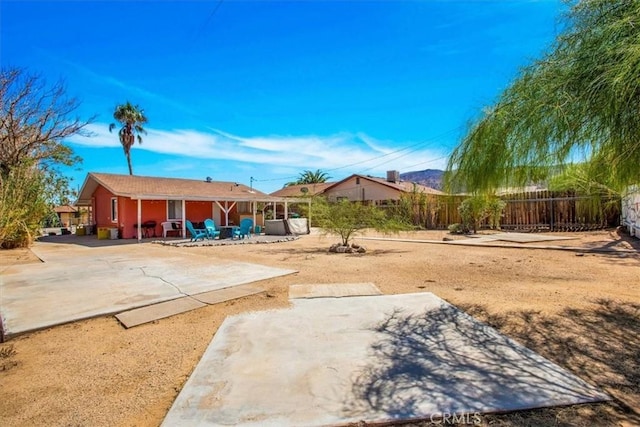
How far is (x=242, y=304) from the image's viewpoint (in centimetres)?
582

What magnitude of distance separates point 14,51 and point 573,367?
18875 mm

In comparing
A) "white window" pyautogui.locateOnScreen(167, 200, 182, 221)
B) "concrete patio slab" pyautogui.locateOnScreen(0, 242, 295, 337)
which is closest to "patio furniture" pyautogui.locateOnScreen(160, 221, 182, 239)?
"white window" pyautogui.locateOnScreen(167, 200, 182, 221)

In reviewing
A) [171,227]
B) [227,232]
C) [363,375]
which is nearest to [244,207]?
[171,227]

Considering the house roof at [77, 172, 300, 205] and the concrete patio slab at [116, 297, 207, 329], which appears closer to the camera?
the concrete patio slab at [116, 297, 207, 329]

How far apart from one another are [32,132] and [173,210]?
7634 millimetres

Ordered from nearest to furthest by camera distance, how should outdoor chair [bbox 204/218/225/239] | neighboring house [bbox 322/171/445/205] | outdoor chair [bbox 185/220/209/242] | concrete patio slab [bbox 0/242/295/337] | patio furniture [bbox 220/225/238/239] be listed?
1. concrete patio slab [bbox 0/242/295/337]
2. outdoor chair [bbox 185/220/209/242]
3. outdoor chair [bbox 204/218/225/239]
4. patio furniture [bbox 220/225/238/239]
5. neighboring house [bbox 322/171/445/205]

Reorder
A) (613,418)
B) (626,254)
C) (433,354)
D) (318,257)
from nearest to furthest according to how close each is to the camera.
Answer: (613,418) < (433,354) < (626,254) < (318,257)

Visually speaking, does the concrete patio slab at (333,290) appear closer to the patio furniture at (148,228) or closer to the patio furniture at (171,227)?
the patio furniture at (171,227)

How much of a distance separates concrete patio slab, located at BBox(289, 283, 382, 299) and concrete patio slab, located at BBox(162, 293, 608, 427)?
55.7 inches

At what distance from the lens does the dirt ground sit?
2.73 meters

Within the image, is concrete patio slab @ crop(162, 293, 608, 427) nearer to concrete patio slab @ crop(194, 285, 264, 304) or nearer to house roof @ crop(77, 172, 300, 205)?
concrete patio slab @ crop(194, 285, 264, 304)

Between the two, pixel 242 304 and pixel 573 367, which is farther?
pixel 242 304

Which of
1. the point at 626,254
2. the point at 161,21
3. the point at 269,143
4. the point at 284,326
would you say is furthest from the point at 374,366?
the point at 269,143

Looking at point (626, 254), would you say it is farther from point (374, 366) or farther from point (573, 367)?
point (374, 366)
